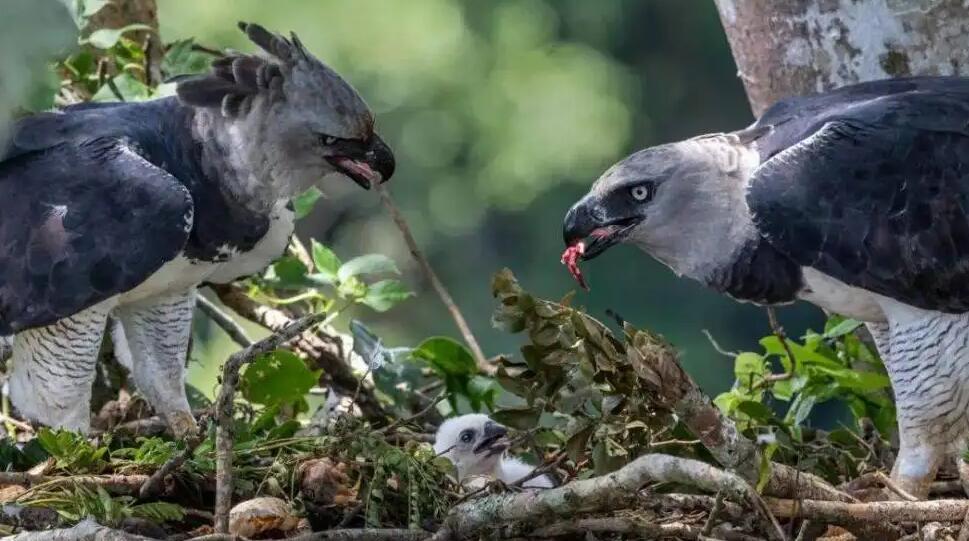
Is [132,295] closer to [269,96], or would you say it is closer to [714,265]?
[269,96]

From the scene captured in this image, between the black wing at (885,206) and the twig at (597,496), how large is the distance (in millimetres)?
857

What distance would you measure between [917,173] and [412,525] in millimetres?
1494

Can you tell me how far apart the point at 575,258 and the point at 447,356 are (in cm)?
91

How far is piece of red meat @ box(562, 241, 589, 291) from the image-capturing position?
3535 millimetres

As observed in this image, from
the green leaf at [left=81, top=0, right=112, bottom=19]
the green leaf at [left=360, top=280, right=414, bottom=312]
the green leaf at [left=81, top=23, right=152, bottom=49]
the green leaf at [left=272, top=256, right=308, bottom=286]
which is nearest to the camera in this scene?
the green leaf at [left=81, top=0, right=112, bottom=19]

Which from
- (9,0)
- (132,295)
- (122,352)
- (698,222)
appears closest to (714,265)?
(698,222)

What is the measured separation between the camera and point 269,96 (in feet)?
12.5

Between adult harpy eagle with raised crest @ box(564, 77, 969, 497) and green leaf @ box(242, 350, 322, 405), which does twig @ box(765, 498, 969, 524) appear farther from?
green leaf @ box(242, 350, 322, 405)

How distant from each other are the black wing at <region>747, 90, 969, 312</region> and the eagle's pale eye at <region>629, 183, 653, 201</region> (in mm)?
276

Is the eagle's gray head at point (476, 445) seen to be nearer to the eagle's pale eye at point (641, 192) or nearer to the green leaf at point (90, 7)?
the eagle's pale eye at point (641, 192)

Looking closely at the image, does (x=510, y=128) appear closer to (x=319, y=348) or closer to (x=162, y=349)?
(x=319, y=348)

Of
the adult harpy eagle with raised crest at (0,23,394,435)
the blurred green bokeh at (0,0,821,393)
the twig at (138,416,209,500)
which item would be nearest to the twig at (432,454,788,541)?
the twig at (138,416,209,500)

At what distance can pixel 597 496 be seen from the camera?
2.69 meters

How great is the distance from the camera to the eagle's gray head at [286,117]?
3754mm
